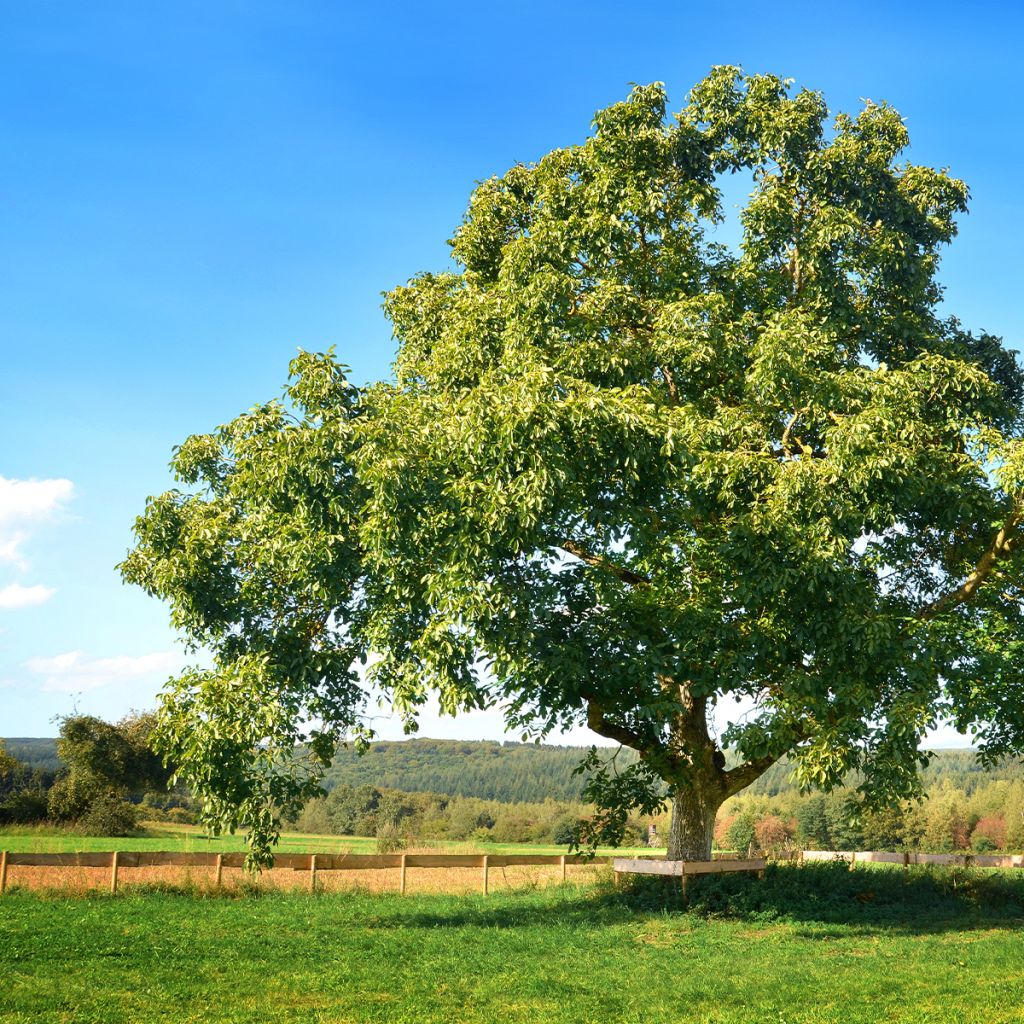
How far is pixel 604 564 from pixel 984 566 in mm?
7492

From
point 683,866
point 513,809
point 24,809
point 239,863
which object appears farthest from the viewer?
point 513,809

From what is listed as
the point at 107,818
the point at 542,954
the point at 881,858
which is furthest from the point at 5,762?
the point at 542,954

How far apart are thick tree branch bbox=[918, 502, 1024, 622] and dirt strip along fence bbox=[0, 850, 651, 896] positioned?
29.9ft

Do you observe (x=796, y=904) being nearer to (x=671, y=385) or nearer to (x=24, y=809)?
(x=671, y=385)

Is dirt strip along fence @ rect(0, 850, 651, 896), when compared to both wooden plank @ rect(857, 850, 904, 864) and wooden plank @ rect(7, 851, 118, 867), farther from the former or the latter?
wooden plank @ rect(857, 850, 904, 864)

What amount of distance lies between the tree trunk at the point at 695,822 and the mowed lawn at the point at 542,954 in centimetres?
67

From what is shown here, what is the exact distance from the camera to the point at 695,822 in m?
21.6

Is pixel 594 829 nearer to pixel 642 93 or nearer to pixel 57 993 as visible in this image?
pixel 57 993

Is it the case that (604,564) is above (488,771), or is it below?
above

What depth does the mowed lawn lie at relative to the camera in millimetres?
11430

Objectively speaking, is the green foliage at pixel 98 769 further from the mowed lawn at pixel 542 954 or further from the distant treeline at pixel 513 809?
the mowed lawn at pixel 542 954

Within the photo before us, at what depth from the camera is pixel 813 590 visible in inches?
669

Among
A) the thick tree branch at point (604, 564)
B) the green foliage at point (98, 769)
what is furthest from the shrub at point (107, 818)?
the thick tree branch at point (604, 564)

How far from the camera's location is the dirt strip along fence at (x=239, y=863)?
2248 centimetres
